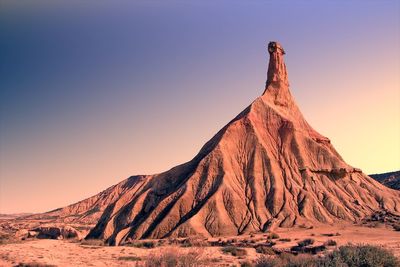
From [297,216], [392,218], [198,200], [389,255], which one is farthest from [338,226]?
[389,255]

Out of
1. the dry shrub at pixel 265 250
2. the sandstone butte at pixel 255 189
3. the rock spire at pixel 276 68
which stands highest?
the rock spire at pixel 276 68

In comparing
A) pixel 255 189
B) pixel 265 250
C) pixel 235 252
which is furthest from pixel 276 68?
pixel 235 252

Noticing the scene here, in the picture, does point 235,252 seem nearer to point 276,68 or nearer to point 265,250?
point 265,250

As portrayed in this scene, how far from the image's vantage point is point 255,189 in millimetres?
56875

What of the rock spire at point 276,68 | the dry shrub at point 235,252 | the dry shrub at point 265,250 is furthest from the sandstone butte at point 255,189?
the dry shrub at point 265,250

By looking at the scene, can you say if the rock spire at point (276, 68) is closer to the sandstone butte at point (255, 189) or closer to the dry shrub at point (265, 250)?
the sandstone butte at point (255, 189)

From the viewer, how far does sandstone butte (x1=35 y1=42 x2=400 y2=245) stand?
51.9 metres

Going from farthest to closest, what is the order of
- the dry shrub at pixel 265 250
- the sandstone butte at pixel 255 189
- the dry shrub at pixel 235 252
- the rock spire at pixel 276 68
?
the rock spire at pixel 276 68
the sandstone butte at pixel 255 189
the dry shrub at pixel 265 250
the dry shrub at pixel 235 252

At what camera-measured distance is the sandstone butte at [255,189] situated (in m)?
51.9

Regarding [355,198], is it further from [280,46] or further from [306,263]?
[306,263]

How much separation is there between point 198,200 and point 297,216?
534 inches

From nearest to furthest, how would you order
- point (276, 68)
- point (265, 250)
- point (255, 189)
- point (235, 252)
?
point (235, 252) < point (265, 250) < point (255, 189) < point (276, 68)

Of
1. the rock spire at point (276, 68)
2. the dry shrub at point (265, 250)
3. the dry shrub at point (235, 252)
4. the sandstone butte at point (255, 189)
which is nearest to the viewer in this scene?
the dry shrub at point (235, 252)

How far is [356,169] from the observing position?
66.7 m
